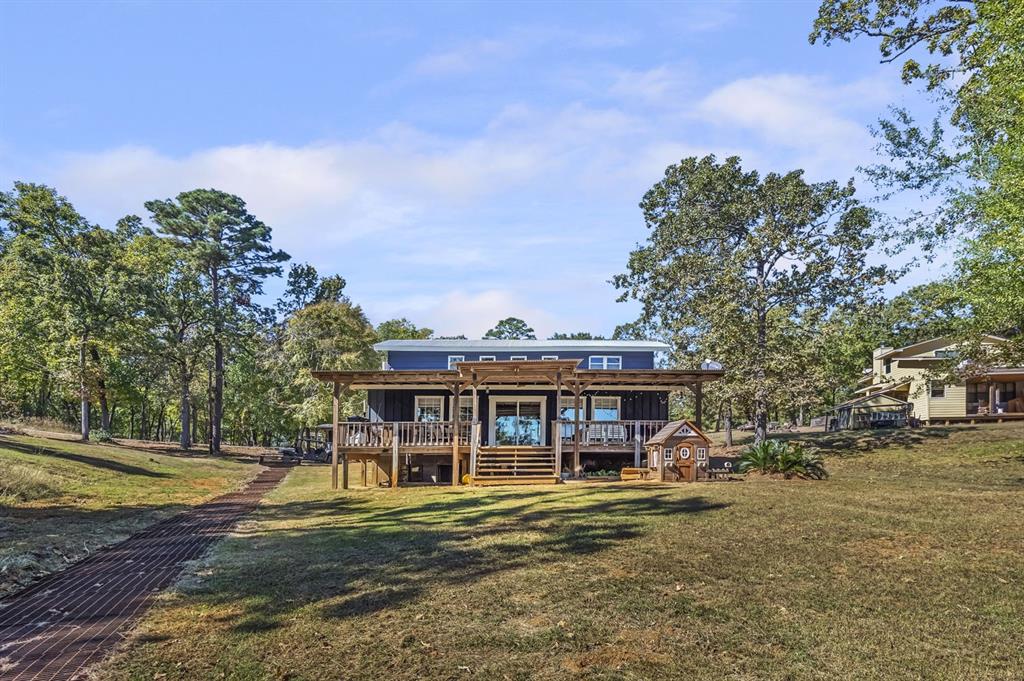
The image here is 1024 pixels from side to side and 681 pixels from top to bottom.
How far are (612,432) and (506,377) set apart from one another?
4.26 meters

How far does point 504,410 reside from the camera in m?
25.6

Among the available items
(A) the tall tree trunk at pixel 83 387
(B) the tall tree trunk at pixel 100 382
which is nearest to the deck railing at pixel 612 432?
(A) the tall tree trunk at pixel 83 387

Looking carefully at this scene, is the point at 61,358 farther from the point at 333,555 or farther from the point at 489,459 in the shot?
the point at 333,555

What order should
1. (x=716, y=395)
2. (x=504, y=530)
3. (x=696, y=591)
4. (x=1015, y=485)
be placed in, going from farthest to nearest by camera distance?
(x=716, y=395)
(x=1015, y=485)
(x=504, y=530)
(x=696, y=591)

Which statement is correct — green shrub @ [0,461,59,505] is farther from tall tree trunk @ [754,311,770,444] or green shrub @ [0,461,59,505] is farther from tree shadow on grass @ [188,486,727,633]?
tall tree trunk @ [754,311,770,444]

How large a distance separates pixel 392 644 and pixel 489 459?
47.2ft

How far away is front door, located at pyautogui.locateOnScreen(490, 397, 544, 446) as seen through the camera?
25359 millimetres

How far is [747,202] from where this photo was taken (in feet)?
94.5

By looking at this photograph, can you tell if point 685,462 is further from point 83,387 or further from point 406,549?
point 83,387

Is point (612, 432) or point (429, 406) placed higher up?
point (429, 406)

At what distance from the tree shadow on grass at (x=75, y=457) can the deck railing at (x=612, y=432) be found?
1475 cm

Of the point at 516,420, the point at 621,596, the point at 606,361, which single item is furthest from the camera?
the point at 606,361

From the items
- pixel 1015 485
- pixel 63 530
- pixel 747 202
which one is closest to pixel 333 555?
pixel 63 530

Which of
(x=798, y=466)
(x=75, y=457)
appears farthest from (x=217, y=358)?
(x=798, y=466)
